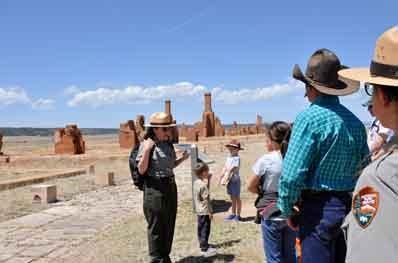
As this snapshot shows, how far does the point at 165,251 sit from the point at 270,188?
5.78 ft

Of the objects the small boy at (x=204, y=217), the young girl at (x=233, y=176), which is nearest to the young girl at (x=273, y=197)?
the small boy at (x=204, y=217)

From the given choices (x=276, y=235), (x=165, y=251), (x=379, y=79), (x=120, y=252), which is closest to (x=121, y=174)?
(x=120, y=252)

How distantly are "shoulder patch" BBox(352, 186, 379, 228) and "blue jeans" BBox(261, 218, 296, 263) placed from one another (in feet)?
8.53

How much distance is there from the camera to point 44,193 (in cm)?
1100

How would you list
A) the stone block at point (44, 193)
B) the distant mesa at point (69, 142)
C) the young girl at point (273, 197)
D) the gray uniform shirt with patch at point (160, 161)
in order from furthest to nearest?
1. the distant mesa at point (69, 142)
2. the stone block at point (44, 193)
3. the gray uniform shirt with patch at point (160, 161)
4. the young girl at point (273, 197)

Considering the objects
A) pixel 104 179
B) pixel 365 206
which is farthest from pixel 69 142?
pixel 365 206

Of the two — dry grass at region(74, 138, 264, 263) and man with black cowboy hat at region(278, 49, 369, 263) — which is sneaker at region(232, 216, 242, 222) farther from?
man with black cowboy hat at region(278, 49, 369, 263)

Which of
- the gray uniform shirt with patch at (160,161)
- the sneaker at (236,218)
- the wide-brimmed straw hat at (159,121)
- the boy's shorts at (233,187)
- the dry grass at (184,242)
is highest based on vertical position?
the wide-brimmed straw hat at (159,121)

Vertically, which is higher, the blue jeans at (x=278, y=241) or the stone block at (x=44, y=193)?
the blue jeans at (x=278, y=241)

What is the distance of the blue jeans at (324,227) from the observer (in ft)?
8.64

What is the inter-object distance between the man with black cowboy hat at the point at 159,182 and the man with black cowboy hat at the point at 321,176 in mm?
2336

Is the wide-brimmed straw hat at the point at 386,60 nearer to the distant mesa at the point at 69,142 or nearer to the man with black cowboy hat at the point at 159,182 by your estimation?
the man with black cowboy hat at the point at 159,182

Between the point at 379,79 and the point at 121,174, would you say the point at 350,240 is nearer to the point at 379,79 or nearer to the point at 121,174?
A: the point at 379,79

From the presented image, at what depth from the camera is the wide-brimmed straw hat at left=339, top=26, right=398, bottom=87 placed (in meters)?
1.44
